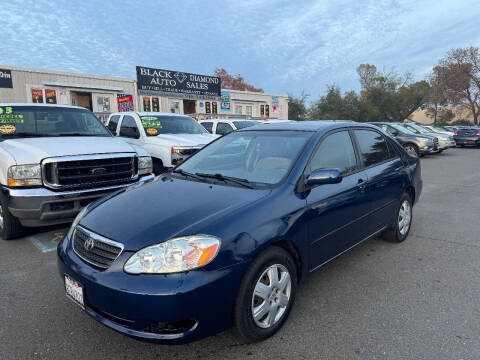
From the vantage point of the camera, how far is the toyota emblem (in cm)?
239

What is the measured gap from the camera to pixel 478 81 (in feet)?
136

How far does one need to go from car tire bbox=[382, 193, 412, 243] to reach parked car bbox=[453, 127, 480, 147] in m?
20.9

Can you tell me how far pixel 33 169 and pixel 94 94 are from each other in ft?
67.5

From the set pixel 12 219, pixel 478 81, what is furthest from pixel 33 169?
pixel 478 81

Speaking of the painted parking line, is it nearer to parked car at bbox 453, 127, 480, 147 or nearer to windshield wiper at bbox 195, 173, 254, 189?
windshield wiper at bbox 195, 173, 254, 189

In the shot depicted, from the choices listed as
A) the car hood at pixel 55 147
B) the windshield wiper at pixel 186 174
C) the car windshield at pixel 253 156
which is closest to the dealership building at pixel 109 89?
the car hood at pixel 55 147

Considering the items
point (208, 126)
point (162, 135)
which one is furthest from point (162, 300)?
point (208, 126)

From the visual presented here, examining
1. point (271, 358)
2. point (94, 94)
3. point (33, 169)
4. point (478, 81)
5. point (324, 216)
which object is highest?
point (478, 81)

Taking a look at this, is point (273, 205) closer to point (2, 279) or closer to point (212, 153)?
point (212, 153)

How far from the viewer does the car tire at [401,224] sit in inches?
169

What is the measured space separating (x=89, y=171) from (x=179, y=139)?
119 inches

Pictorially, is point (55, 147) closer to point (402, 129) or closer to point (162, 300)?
point (162, 300)

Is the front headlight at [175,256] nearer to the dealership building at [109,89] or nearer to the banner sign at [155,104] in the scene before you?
the dealership building at [109,89]

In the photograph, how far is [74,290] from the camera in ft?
7.91
